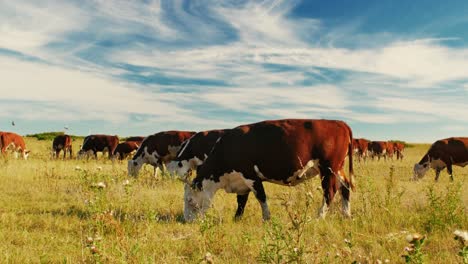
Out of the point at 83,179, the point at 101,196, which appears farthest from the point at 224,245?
the point at 83,179

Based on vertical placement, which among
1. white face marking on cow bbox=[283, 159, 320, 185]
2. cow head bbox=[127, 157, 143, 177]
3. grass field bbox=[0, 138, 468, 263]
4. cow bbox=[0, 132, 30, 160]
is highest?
cow bbox=[0, 132, 30, 160]

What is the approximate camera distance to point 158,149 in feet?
58.6

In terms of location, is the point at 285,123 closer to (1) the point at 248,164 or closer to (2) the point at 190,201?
(1) the point at 248,164

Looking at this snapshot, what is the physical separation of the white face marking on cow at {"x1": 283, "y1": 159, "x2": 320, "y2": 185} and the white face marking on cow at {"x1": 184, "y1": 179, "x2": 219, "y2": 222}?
5.36ft

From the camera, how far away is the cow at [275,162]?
327 inches

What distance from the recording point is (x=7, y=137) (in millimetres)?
29969

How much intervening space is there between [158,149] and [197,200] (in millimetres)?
9787

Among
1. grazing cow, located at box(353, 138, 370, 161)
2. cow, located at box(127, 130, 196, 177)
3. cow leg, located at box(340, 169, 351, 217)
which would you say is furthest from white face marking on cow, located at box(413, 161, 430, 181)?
grazing cow, located at box(353, 138, 370, 161)

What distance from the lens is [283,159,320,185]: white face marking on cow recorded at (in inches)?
325

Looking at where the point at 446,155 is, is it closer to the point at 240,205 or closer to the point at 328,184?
the point at 328,184

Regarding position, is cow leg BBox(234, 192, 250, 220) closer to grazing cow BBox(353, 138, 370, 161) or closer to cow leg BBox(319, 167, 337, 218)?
cow leg BBox(319, 167, 337, 218)

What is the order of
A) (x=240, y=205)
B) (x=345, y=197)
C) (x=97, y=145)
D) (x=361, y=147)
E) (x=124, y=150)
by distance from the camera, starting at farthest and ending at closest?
(x=361, y=147) < (x=97, y=145) < (x=124, y=150) < (x=240, y=205) < (x=345, y=197)

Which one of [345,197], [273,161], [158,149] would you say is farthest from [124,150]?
[345,197]

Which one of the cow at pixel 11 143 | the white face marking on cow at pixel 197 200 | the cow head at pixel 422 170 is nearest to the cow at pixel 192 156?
the white face marking on cow at pixel 197 200
